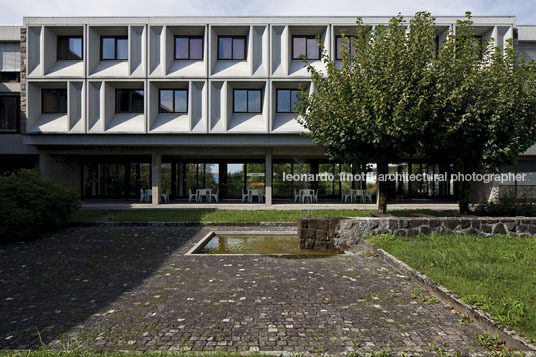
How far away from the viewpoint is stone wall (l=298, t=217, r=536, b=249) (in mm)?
8602

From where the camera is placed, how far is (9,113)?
1858cm

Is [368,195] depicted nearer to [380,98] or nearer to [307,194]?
[307,194]

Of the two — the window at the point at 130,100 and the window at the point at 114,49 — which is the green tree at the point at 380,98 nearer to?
the window at the point at 130,100

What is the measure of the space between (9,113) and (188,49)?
11.6 metres

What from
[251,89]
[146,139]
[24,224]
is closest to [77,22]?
[146,139]

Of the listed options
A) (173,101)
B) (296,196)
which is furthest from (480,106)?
(173,101)

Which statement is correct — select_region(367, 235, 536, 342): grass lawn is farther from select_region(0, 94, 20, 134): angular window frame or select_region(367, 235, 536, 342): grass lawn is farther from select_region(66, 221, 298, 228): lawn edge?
select_region(0, 94, 20, 134): angular window frame

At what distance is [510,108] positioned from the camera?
9453 millimetres

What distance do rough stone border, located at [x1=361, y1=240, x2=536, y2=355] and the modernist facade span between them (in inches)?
471

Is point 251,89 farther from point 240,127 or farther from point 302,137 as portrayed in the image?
point 302,137

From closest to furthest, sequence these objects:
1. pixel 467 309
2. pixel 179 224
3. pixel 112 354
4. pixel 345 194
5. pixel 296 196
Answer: pixel 112 354
pixel 467 309
pixel 179 224
pixel 345 194
pixel 296 196

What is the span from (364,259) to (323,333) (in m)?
3.82

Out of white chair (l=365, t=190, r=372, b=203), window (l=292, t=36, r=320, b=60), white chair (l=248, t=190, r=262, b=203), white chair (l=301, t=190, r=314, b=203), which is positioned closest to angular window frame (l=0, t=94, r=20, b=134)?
white chair (l=248, t=190, r=262, b=203)

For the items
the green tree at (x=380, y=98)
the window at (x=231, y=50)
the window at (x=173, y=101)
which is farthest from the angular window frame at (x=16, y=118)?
the green tree at (x=380, y=98)
